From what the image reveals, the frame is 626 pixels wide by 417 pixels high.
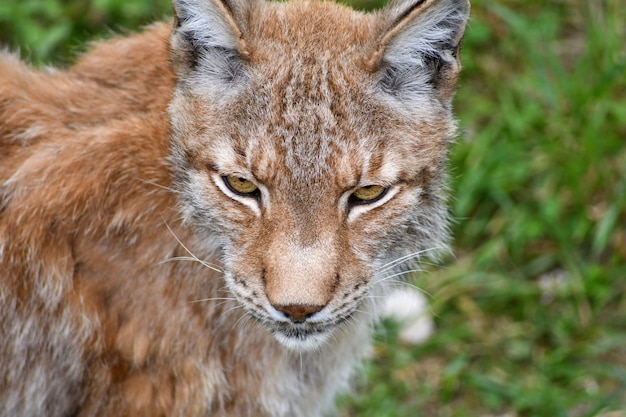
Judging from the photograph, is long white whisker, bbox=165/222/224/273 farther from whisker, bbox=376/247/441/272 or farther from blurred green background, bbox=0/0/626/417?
blurred green background, bbox=0/0/626/417

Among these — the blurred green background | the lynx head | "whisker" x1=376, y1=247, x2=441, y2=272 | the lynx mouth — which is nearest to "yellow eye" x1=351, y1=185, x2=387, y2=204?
the lynx head

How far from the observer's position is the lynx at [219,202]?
4.39 meters

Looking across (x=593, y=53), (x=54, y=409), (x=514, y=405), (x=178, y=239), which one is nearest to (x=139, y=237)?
(x=178, y=239)

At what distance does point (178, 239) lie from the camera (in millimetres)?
4934

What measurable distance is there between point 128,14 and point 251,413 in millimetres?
4092

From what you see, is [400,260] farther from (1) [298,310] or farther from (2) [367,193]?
(1) [298,310]

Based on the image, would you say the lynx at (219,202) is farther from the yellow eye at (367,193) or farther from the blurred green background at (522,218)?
the blurred green background at (522,218)

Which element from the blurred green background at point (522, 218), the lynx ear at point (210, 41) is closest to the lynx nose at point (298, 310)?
the lynx ear at point (210, 41)

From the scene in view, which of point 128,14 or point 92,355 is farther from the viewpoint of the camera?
point 128,14

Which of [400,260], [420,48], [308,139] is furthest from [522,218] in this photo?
[308,139]

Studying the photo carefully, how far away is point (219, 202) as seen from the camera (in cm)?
456

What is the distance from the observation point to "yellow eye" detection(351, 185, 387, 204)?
175 inches

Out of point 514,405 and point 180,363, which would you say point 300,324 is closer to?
point 180,363

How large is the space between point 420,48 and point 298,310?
A: 1318mm
